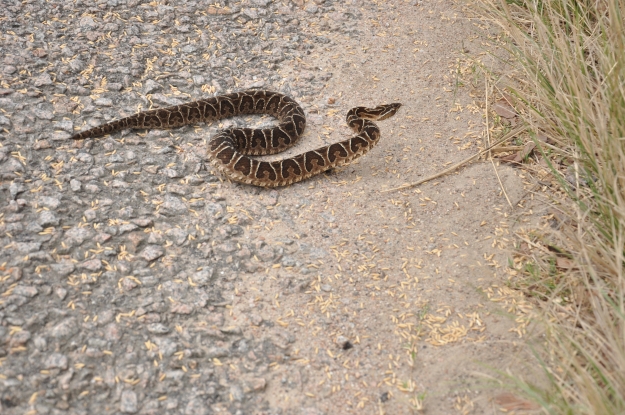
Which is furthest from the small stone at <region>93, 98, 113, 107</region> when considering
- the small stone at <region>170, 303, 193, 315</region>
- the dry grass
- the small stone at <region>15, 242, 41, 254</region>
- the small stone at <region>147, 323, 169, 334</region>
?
the dry grass

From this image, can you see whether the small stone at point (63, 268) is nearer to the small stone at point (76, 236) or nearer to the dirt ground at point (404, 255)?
the small stone at point (76, 236)

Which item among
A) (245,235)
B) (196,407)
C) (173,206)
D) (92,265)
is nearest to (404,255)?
(245,235)

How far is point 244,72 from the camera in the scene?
7.84 meters

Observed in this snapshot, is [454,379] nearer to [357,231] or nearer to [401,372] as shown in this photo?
[401,372]

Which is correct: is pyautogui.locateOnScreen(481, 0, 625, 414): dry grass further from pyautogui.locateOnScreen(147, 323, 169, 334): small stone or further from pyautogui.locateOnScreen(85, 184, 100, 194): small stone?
pyautogui.locateOnScreen(85, 184, 100, 194): small stone

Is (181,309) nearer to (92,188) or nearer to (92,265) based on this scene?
(92,265)

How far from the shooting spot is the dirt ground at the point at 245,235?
452 centimetres

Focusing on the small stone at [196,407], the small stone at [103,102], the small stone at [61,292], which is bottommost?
the small stone at [196,407]

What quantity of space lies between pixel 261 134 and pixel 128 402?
3466 mm

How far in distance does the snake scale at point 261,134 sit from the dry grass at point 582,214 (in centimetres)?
166

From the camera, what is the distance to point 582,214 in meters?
5.21

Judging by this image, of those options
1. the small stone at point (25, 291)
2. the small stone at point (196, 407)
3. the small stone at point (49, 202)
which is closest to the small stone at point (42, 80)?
the small stone at point (49, 202)

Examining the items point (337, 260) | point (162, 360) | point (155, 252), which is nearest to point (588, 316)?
point (337, 260)

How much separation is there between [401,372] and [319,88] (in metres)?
4.02
